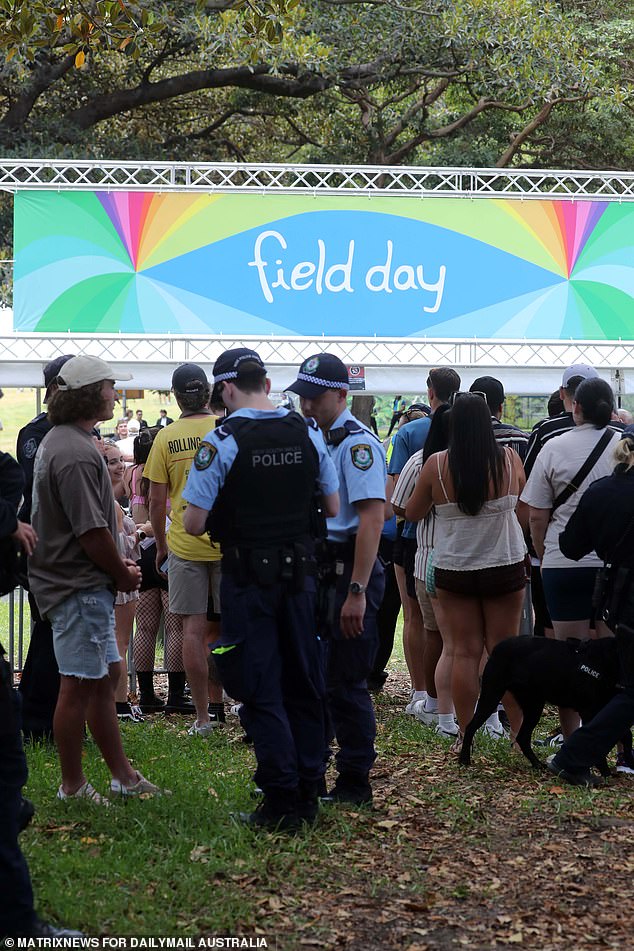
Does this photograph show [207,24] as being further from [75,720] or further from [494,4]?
[75,720]

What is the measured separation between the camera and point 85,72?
54.5ft

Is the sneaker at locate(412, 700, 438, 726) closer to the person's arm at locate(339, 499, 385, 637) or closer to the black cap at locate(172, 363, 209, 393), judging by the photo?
the person's arm at locate(339, 499, 385, 637)

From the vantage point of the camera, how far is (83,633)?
4.68m

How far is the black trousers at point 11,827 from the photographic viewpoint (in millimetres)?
3271

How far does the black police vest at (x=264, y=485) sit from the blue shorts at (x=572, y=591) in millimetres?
1991

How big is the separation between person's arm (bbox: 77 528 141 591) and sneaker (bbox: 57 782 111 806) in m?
0.98

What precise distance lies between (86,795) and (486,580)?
2272 millimetres

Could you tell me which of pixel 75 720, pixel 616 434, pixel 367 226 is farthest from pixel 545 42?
pixel 75 720

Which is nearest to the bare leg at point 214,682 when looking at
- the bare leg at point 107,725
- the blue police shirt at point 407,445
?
the blue police shirt at point 407,445

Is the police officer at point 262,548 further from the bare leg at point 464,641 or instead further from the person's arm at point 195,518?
the bare leg at point 464,641

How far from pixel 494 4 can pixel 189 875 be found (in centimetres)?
1309

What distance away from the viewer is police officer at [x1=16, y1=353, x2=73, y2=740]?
5.89 meters

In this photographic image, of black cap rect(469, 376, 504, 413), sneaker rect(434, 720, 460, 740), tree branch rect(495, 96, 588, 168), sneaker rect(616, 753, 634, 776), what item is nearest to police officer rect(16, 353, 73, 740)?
sneaker rect(434, 720, 460, 740)

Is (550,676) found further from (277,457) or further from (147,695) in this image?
(147,695)
